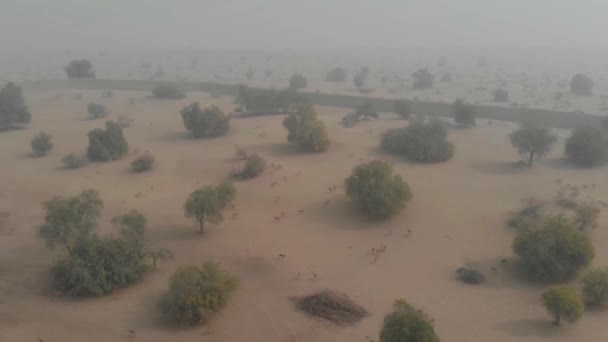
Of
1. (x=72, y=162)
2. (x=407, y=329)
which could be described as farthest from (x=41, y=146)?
(x=407, y=329)

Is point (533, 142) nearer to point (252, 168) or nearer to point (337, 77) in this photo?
point (252, 168)

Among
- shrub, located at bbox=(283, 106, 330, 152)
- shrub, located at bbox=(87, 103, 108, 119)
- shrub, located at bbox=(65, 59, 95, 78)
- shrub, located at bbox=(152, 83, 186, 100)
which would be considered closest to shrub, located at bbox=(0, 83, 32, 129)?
shrub, located at bbox=(87, 103, 108, 119)

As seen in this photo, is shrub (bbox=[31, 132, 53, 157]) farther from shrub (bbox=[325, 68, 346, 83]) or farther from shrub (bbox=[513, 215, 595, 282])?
shrub (bbox=[325, 68, 346, 83])

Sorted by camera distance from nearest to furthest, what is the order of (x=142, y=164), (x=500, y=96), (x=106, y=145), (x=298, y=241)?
1. (x=298, y=241)
2. (x=142, y=164)
3. (x=106, y=145)
4. (x=500, y=96)

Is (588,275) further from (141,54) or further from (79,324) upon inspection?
(141,54)

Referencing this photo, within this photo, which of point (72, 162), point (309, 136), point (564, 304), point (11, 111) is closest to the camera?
point (564, 304)

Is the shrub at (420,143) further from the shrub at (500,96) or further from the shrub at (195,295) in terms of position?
the shrub at (500,96)

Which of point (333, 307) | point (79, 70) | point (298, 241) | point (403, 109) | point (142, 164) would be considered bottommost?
point (333, 307)
